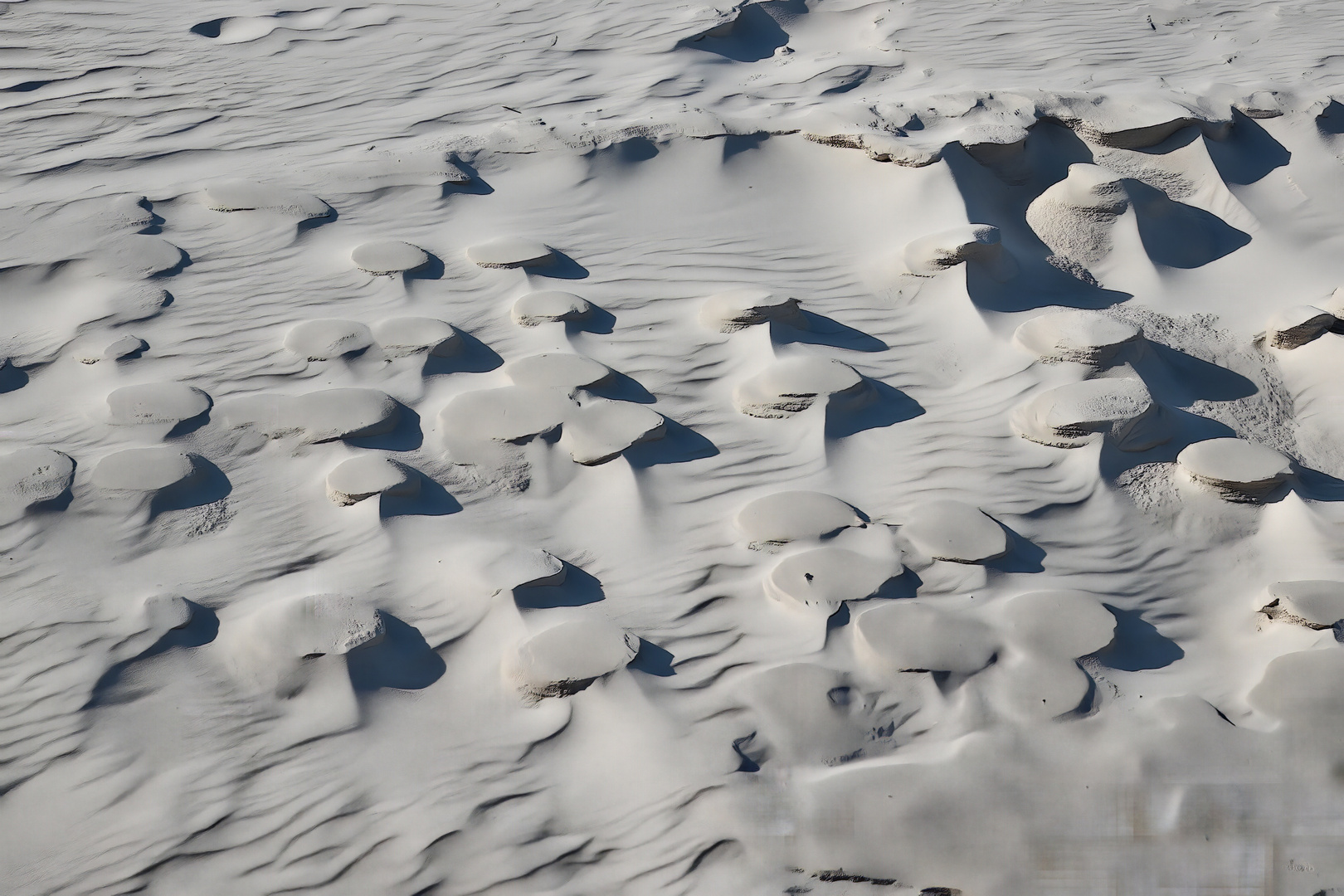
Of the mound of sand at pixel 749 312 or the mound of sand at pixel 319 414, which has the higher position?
the mound of sand at pixel 749 312

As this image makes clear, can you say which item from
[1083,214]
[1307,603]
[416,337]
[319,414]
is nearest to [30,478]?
[319,414]

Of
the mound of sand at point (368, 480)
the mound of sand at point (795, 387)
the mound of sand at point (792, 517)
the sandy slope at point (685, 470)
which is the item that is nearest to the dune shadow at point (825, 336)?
the sandy slope at point (685, 470)

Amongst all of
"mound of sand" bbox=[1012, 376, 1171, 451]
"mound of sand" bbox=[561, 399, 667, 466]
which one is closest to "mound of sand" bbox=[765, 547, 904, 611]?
"mound of sand" bbox=[561, 399, 667, 466]

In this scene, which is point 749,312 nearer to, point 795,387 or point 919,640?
point 795,387

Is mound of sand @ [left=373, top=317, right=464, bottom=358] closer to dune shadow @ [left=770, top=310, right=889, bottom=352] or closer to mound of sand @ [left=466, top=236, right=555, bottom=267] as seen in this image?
mound of sand @ [left=466, top=236, right=555, bottom=267]

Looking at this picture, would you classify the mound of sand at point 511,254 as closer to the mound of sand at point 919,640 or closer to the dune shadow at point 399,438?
the dune shadow at point 399,438
